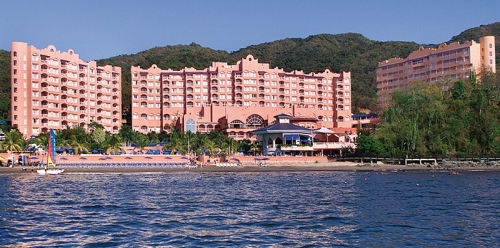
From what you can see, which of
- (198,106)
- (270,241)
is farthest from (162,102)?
(270,241)

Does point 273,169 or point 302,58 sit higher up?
point 302,58

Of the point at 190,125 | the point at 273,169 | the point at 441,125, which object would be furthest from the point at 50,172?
the point at 441,125

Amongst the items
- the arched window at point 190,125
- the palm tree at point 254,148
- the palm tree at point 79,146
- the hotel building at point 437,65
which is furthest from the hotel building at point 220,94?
the palm tree at point 79,146

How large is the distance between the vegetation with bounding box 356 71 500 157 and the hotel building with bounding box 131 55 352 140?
22782mm

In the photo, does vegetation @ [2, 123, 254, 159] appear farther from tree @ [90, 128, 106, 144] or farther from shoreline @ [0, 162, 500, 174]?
shoreline @ [0, 162, 500, 174]

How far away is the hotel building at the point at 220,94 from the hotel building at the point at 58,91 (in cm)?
561

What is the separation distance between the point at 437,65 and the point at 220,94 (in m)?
52.1

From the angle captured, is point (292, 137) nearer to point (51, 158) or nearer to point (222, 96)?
point (222, 96)

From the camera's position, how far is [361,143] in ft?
283

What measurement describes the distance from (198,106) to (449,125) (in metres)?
53.7

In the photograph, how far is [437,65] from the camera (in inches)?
5089

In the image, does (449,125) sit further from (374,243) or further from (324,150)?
(374,243)

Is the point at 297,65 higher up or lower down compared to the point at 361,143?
higher up

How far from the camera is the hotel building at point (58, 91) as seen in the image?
325 ft
